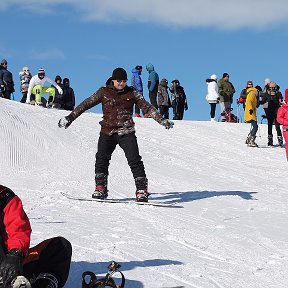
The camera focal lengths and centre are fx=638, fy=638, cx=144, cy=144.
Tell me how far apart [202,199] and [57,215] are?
2.87m

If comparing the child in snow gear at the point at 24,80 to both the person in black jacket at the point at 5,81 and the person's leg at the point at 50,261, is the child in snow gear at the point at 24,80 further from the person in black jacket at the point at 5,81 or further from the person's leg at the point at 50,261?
the person's leg at the point at 50,261

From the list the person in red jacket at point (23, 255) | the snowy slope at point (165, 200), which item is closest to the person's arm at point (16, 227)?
the person in red jacket at point (23, 255)

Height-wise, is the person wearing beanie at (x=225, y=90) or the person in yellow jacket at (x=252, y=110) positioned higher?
the person wearing beanie at (x=225, y=90)

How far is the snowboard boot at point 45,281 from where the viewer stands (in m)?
3.92

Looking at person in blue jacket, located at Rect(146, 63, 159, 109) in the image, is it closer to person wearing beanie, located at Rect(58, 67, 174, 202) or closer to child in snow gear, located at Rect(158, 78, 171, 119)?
child in snow gear, located at Rect(158, 78, 171, 119)

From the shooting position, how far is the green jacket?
21.0 m

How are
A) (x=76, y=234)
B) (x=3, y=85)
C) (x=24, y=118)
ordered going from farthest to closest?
(x=3, y=85) → (x=24, y=118) → (x=76, y=234)

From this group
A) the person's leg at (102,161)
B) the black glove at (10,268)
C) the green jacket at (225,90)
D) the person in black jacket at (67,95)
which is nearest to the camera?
the black glove at (10,268)

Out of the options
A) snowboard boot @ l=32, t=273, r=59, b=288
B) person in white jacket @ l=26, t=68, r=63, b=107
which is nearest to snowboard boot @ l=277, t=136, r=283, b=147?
person in white jacket @ l=26, t=68, r=63, b=107

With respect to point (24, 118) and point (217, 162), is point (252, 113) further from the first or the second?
point (24, 118)

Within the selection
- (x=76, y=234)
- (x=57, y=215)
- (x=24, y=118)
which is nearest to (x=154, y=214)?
(x=57, y=215)

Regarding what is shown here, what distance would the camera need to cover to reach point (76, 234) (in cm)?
638

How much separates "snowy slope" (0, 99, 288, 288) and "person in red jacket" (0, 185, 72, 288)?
490 millimetres

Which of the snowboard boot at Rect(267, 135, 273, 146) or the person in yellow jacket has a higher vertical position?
the person in yellow jacket
